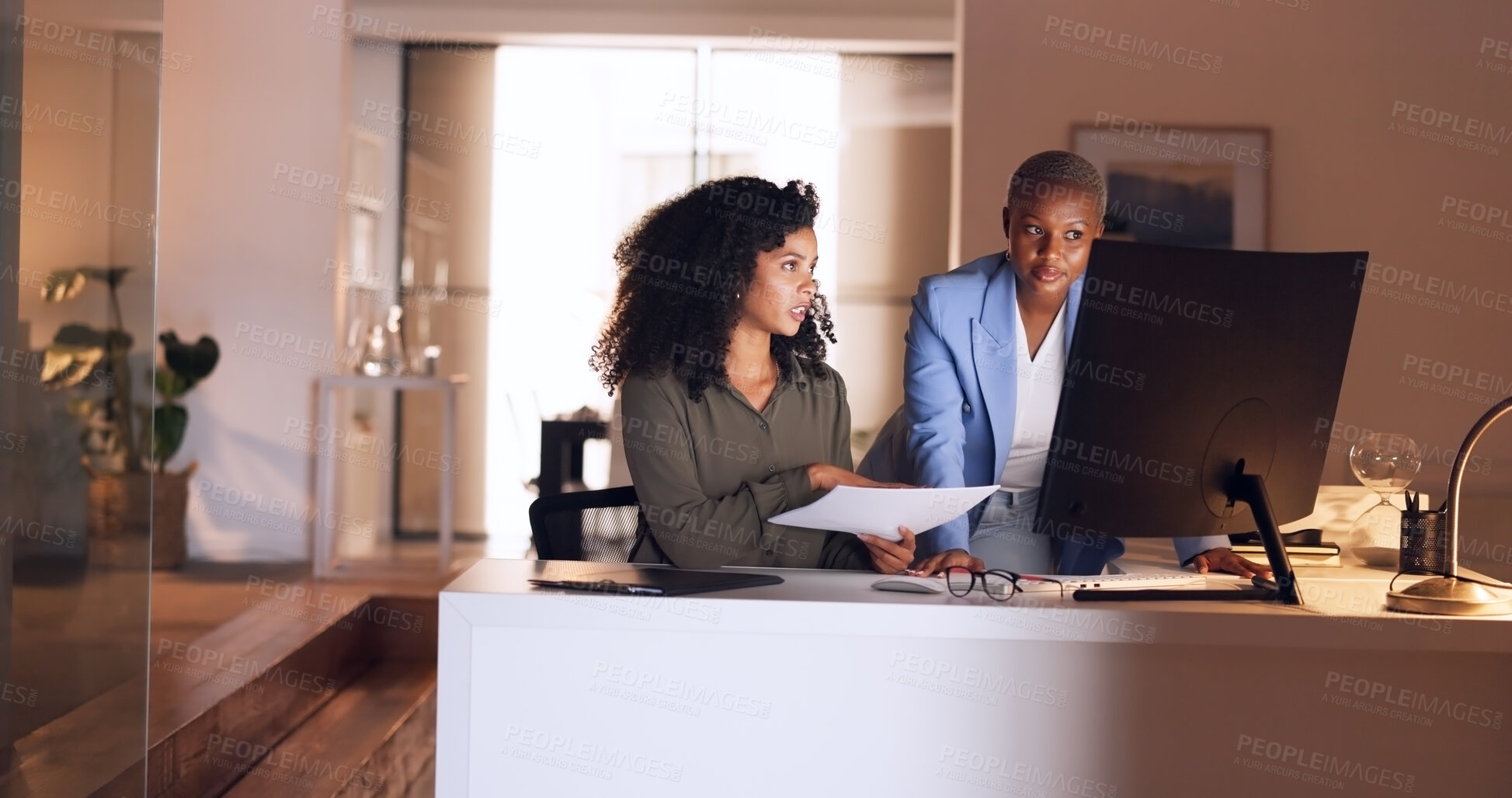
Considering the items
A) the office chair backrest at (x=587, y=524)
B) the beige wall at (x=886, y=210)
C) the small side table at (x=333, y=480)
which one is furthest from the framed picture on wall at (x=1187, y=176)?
the office chair backrest at (x=587, y=524)

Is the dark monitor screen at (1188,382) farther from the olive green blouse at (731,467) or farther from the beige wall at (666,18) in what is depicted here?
the beige wall at (666,18)

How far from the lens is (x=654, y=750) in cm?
140

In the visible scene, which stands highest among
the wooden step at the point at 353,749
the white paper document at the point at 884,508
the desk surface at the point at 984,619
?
the white paper document at the point at 884,508

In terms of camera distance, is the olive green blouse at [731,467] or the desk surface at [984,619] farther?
the olive green blouse at [731,467]

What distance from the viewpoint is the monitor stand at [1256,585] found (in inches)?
58.7

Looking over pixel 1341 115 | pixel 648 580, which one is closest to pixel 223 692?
pixel 648 580

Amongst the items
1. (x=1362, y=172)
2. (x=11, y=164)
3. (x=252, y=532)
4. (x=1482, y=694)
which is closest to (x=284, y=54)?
(x=252, y=532)

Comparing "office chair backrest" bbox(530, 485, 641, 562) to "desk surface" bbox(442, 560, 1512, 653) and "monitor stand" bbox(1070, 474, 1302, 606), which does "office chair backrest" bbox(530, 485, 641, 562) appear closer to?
"desk surface" bbox(442, 560, 1512, 653)

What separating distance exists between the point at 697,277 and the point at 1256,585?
101 centimetres

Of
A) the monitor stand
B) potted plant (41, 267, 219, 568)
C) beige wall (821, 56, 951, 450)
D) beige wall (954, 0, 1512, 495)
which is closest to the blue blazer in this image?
the monitor stand

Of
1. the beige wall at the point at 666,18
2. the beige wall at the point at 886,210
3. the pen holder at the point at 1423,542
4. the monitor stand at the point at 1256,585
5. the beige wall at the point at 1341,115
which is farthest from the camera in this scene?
the beige wall at the point at 886,210

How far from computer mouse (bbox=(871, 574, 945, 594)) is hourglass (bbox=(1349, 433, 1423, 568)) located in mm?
852

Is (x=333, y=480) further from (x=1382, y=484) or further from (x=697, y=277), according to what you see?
(x=1382, y=484)

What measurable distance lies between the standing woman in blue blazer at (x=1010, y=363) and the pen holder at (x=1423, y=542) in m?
0.42
